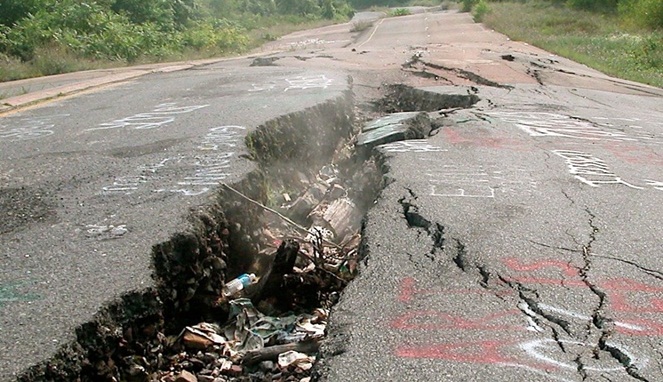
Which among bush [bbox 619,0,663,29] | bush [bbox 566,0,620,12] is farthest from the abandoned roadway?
bush [bbox 566,0,620,12]

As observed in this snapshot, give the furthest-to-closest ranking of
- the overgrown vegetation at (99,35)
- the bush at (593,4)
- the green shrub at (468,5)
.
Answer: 1. the green shrub at (468,5)
2. the bush at (593,4)
3. the overgrown vegetation at (99,35)

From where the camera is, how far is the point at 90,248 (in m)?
3.78

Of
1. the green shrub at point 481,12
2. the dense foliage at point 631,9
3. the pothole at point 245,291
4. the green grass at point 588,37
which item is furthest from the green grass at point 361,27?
the pothole at point 245,291

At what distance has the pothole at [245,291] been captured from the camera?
3.19 metres

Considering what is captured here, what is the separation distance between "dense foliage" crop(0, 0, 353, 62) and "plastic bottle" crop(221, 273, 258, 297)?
12.8 metres

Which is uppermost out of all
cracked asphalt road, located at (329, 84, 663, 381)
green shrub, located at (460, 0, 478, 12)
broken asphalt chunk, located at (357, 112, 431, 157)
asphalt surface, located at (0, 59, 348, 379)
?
asphalt surface, located at (0, 59, 348, 379)

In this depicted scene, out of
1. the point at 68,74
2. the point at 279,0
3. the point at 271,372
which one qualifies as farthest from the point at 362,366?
the point at 279,0

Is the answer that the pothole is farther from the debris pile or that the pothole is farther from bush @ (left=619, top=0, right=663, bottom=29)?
bush @ (left=619, top=0, right=663, bottom=29)

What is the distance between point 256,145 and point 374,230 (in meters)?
2.41

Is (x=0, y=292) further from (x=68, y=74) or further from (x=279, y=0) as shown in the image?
(x=279, y=0)

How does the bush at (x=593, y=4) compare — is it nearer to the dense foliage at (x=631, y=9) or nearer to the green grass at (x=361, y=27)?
the dense foliage at (x=631, y=9)

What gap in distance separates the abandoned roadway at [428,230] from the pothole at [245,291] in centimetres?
11

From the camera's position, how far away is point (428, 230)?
4195 millimetres

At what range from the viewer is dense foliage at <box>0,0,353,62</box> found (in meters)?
16.6
